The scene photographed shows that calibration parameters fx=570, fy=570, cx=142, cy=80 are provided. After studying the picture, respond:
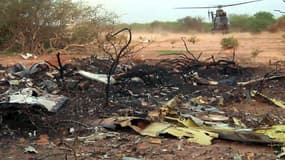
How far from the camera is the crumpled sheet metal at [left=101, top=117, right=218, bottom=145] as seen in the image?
22.8 feet

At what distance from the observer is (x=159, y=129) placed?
725 centimetres

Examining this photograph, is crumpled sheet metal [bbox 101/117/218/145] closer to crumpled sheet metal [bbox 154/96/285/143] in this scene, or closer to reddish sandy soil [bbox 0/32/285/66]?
crumpled sheet metal [bbox 154/96/285/143]

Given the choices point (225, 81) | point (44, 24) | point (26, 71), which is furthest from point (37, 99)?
point (44, 24)

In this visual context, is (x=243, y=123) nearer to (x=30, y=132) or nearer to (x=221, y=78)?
(x=30, y=132)

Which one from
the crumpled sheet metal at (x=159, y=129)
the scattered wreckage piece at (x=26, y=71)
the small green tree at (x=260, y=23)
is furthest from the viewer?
the small green tree at (x=260, y=23)

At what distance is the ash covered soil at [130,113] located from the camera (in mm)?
6395

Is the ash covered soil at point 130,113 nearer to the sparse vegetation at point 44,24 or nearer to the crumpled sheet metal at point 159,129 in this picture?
the crumpled sheet metal at point 159,129

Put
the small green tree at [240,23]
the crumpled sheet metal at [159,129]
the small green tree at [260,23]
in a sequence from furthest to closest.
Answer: the small green tree at [240,23], the small green tree at [260,23], the crumpled sheet metal at [159,129]

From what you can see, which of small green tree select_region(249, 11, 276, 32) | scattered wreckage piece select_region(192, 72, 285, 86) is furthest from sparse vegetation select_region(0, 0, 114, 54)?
small green tree select_region(249, 11, 276, 32)

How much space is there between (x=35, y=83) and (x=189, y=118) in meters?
4.76

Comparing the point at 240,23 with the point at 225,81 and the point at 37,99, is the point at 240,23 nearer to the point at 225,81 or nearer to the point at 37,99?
the point at 225,81

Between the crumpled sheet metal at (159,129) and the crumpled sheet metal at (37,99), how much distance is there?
104 cm

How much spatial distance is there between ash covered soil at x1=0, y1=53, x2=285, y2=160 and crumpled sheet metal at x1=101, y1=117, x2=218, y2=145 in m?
0.10

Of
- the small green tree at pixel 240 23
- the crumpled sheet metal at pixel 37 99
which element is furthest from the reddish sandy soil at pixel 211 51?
the small green tree at pixel 240 23
